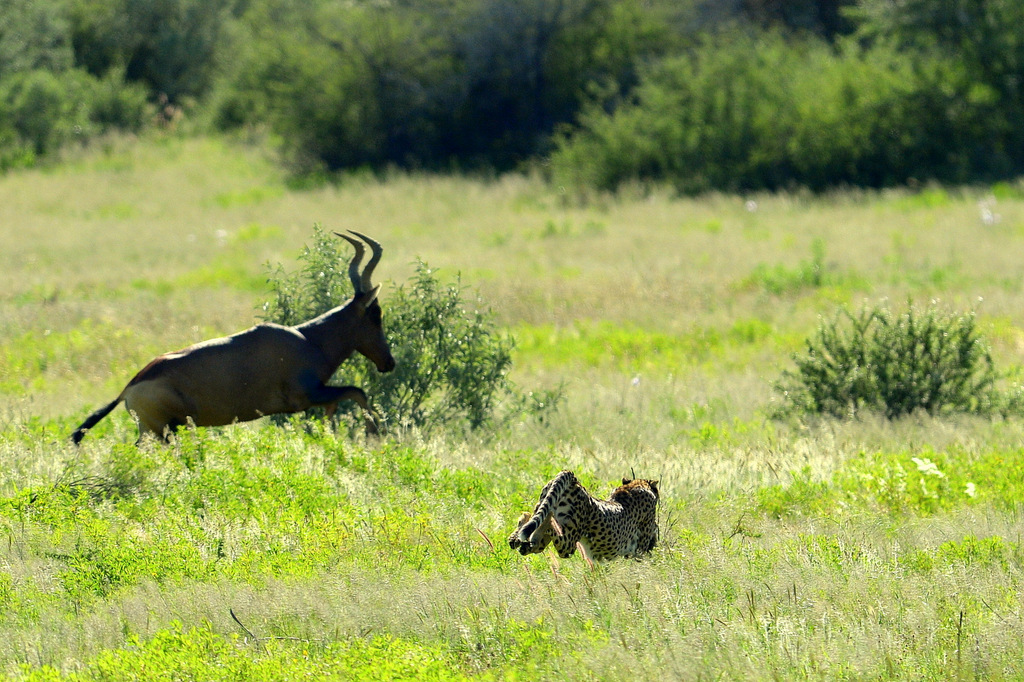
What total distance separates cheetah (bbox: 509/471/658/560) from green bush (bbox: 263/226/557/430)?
422 cm

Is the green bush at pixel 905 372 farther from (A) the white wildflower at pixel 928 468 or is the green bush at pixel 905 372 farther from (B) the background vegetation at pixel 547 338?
(A) the white wildflower at pixel 928 468

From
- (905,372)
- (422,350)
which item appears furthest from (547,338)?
(905,372)

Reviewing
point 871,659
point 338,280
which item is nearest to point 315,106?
point 338,280

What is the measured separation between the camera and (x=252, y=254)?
23.2 metres

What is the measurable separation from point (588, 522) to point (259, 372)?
4273mm

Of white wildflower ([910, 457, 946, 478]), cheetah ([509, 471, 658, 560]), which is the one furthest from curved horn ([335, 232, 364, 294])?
white wildflower ([910, 457, 946, 478])

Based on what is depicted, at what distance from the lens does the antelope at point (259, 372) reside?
914 centimetres

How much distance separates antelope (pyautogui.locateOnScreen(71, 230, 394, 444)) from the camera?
30.0 feet

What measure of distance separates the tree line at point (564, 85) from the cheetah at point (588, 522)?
26.7 metres

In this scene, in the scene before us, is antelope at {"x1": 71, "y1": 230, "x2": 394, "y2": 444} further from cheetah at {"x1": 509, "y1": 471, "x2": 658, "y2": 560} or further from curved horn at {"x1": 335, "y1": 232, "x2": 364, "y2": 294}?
cheetah at {"x1": 509, "y1": 471, "x2": 658, "y2": 560}

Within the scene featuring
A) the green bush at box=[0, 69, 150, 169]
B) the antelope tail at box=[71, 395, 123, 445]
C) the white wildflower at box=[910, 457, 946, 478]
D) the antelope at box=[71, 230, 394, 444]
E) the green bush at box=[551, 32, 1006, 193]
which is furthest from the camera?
the green bush at box=[0, 69, 150, 169]

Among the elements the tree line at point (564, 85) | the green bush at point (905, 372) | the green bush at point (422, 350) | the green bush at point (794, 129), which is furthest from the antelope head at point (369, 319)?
the green bush at point (794, 129)

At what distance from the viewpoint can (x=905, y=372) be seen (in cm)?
1118

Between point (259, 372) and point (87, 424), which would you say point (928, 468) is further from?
point (87, 424)
